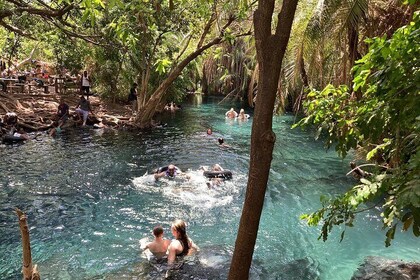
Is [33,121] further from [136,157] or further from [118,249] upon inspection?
[118,249]

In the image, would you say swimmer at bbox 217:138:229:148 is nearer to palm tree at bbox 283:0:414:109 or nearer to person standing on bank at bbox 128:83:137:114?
palm tree at bbox 283:0:414:109

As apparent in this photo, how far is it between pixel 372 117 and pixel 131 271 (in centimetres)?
560

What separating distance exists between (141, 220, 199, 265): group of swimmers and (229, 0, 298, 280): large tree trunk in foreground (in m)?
5.26

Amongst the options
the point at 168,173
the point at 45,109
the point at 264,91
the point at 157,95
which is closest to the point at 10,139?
the point at 45,109

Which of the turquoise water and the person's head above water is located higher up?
the person's head above water

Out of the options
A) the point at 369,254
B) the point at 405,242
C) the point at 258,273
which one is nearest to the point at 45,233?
the point at 258,273

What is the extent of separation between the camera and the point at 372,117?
3242 mm

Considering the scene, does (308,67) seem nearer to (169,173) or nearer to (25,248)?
(169,173)

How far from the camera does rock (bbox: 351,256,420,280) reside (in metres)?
6.81

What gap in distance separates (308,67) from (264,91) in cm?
1353

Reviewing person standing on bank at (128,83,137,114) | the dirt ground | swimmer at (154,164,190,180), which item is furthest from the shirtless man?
person standing on bank at (128,83,137,114)

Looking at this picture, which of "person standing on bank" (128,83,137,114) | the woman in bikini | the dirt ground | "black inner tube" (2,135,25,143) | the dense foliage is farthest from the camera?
"person standing on bank" (128,83,137,114)

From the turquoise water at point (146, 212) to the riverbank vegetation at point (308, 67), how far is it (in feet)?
3.96

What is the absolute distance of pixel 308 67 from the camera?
15.3m
